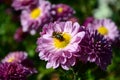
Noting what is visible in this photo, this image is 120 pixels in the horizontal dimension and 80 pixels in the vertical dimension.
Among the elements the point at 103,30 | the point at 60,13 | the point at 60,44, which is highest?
the point at 60,44

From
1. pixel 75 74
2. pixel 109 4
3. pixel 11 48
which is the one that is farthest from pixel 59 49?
pixel 109 4

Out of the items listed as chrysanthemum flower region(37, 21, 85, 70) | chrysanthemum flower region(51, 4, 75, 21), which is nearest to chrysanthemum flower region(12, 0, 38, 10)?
chrysanthemum flower region(51, 4, 75, 21)

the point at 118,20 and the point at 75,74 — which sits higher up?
the point at 75,74

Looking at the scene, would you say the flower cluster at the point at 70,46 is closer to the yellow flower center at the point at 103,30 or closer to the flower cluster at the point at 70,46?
the flower cluster at the point at 70,46

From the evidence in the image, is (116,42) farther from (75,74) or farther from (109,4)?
(109,4)

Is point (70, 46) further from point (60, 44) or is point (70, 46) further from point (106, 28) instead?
point (106, 28)

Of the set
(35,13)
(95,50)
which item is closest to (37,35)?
(35,13)

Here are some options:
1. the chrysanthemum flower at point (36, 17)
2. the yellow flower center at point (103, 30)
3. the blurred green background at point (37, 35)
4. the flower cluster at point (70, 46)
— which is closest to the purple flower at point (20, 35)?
the blurred green background at point (37, 35)
